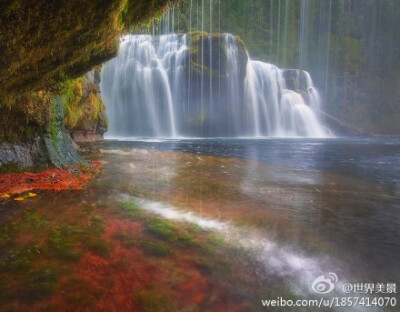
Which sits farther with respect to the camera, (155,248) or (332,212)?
(332,212)

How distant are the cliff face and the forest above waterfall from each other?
111ft

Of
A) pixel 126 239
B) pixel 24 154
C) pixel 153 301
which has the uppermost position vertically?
pixel 24 154

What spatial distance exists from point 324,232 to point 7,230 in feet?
12.6

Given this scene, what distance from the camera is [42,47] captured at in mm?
3289

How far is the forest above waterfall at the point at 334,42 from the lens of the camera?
39125 millimetres

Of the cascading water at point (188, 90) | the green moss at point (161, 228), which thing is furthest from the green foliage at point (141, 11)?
the cascading water at point (188, 90)

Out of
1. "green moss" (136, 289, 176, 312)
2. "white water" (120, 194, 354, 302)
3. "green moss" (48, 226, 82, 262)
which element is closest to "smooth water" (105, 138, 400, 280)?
"white water" (120, 194, 354, 302)

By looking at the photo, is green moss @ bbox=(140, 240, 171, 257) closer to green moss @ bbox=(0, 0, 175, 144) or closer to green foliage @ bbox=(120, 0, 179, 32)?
green moss @ bbox=(0, 0, 175, 144)

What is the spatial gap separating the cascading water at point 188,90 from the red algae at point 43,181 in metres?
17.3

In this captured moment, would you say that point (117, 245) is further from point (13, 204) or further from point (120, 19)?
point (120, 19)

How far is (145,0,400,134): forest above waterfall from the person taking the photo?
128ft

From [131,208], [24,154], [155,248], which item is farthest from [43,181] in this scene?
[155,248]

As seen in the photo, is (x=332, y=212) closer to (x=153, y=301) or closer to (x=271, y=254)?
(x=271, y=254)

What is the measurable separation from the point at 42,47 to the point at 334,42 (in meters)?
47.6
